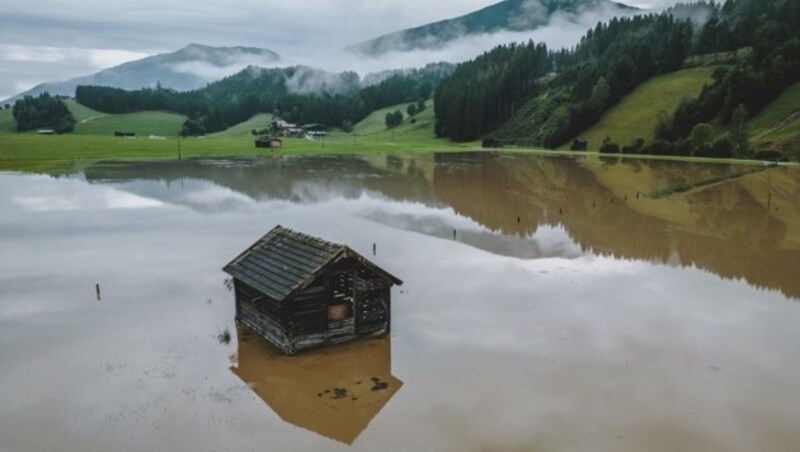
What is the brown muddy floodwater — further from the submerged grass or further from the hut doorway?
the submerged grass

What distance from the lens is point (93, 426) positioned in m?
15.2

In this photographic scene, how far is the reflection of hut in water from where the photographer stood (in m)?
15.8

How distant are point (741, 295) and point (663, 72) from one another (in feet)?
423

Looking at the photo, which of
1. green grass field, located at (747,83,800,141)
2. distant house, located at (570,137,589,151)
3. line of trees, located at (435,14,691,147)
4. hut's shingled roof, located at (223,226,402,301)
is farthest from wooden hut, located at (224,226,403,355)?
line of trees, located at (435,14,691,147)

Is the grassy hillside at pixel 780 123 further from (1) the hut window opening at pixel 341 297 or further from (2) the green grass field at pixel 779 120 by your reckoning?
(1) the hut window opening at pixel 341 297

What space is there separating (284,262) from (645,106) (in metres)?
120

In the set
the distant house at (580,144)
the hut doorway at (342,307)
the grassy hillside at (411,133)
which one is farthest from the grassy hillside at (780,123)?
the hut doorway at (342,307)

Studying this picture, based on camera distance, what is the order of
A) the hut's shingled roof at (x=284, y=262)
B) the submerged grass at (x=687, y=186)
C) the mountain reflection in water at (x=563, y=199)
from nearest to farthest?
the hut's shingled roof at (x=284, y=262), the mountain reflection in water at (x=563, y=199), the submerged grass at (x=687, y=186)

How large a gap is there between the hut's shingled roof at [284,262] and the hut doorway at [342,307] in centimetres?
91

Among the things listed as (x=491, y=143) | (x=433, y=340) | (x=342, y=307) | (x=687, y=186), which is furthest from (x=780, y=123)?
(x=342, y=307)

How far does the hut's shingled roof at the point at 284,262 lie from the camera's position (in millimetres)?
18906

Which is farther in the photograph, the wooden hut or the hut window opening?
the hut window opening

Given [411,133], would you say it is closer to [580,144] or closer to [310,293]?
[580,144]

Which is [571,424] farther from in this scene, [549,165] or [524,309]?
[549,165]
